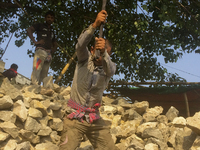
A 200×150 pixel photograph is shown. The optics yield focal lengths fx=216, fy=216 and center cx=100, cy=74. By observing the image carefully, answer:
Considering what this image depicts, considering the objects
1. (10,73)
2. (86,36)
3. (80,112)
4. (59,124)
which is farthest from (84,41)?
(10,73)

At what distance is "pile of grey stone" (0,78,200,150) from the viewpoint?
3.27 m

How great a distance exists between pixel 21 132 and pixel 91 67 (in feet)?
5.75

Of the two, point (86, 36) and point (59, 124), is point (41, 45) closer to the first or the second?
point (59, 124)

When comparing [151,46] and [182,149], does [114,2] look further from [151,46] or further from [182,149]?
[182,149]

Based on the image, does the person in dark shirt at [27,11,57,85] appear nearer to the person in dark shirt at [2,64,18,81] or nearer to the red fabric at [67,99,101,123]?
the person in dark shirt at [2,64,18,81]

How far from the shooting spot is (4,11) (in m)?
7.73

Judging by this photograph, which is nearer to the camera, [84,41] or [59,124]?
[84,41]

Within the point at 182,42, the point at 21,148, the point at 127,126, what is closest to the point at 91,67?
the point at 21,148

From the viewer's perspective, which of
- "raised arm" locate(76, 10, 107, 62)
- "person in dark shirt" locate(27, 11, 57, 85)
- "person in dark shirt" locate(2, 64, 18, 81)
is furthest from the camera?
"person in dark shirt" locate(2, 64, 18, 81)

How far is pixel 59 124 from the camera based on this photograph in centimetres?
414

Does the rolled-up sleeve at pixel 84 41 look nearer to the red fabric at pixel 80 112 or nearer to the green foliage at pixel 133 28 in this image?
the red fabric at pixel 80 112

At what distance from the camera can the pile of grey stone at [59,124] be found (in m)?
3.27

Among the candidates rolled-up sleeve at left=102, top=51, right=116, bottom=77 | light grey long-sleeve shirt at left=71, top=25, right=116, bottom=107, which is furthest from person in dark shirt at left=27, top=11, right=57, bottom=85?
rolled-up sleeve at left=102, top=51, right=116, bottom=77

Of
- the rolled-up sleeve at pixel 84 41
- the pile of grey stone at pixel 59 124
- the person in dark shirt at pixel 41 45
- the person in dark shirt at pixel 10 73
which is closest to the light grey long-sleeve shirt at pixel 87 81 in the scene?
the rolled-up sleeve at pixel 84 41
